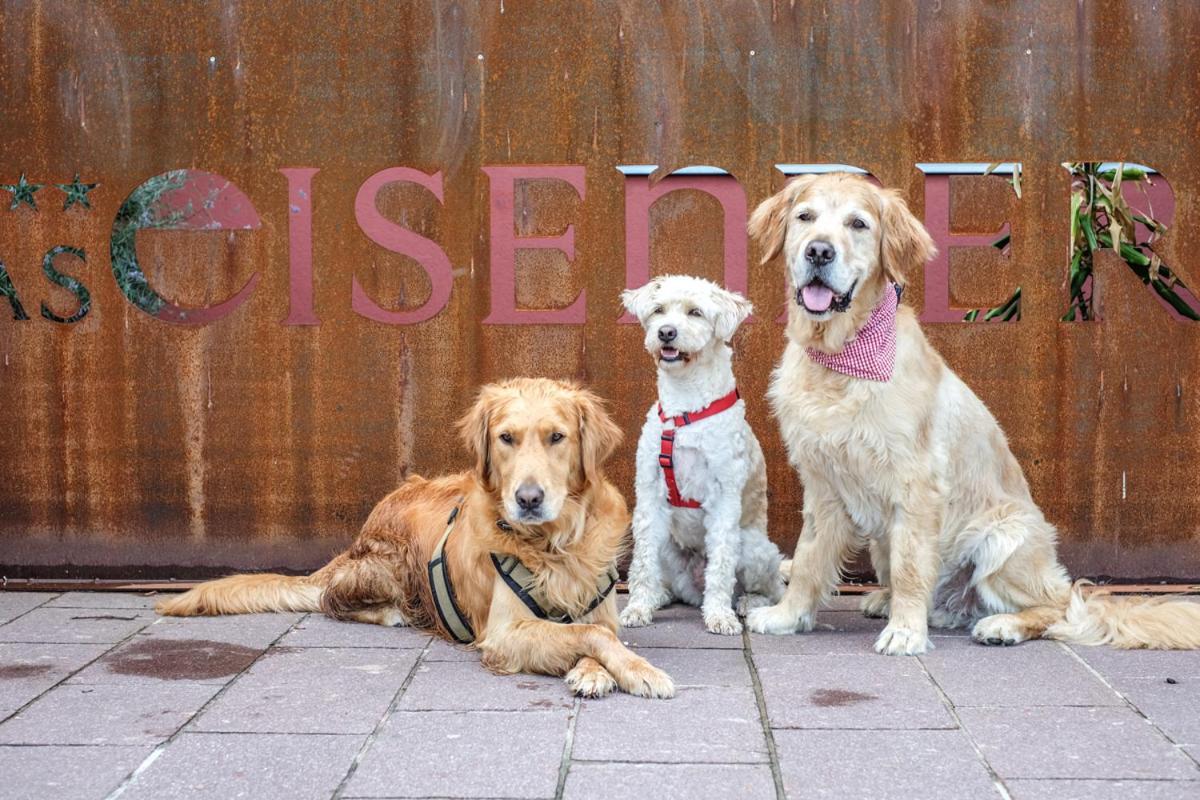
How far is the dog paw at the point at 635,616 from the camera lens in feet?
17.7

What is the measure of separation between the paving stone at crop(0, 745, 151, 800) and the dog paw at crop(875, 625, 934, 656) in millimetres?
2704

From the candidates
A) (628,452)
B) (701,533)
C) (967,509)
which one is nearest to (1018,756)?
(967,509)

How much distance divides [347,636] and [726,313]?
2.07 metres

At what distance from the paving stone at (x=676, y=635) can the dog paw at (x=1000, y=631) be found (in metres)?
0.95

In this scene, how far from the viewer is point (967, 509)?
523 centimetres

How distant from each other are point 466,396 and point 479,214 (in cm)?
88

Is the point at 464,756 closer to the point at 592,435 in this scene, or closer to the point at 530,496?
the point at 530,496

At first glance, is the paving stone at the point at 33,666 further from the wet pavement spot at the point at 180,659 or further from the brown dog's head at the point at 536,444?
the brown dog's head at the point at 536,444

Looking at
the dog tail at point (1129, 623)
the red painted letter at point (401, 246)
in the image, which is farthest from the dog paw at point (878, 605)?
the red painted letter at point (401, 246)

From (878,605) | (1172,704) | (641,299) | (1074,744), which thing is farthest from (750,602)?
(1074,744)

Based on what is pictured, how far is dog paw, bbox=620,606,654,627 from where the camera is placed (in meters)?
5.38

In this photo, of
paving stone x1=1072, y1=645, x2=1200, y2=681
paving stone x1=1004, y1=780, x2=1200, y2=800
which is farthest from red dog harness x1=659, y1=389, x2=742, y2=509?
paving stone x1=1004, y1=780, x2=1200, y2=800

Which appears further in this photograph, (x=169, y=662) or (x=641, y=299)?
(x=641, y=299)

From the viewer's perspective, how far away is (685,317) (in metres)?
5.32
